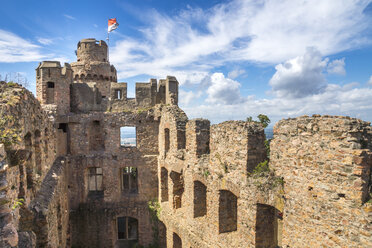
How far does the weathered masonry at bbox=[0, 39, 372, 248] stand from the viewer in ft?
18.0

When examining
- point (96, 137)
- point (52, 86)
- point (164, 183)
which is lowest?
point (164, 183)

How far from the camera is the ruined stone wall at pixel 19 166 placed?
177 inches

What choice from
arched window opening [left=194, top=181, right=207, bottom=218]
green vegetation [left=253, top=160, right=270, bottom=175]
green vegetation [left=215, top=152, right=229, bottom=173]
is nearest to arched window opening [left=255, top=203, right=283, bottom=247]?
green vegetation [left=253, top=160, right=270, bottom=175]

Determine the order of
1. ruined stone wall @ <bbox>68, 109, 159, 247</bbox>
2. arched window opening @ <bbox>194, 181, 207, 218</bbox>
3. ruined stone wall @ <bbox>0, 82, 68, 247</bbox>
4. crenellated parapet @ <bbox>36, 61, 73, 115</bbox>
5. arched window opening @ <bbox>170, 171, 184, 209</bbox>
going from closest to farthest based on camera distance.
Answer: ruined stone wall @ <bbox>0, 82, 68, 247</bbox>, arched window opening @ <bbox>194, 181, 207, 218</bbox>, arched window opening @ <bbox>170, 171, 184, 209</bbox>, crenellated parapet @ <bbox>36, 61, 73, 115</bbox>, ruined stone wall @ <bbox>68, 109, 159, 247</bbox>

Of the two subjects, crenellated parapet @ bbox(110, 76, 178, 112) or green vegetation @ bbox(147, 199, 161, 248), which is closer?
green vegetation @ bbox(147, 199, 161, 248)

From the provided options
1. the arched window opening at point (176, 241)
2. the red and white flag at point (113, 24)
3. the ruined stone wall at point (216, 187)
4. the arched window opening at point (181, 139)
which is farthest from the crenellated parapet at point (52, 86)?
the arched window opening at point (176, 241)

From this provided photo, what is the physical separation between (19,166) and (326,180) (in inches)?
299

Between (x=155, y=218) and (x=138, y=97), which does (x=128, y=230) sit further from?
(x=138, y=97)

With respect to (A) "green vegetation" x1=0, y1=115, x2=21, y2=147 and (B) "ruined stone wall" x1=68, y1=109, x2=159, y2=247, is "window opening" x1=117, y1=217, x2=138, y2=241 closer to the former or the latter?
(B) "ruined stone wall" x1=68, y1=109, x2=159, y2=247

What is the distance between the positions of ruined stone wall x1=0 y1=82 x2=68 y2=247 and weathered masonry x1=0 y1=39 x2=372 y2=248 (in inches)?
1.3

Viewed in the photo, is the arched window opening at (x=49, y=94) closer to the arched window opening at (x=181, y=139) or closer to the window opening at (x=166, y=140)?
A: the window opening at (x=166, y=140)

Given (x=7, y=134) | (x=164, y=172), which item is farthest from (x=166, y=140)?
(x=7, y=134)

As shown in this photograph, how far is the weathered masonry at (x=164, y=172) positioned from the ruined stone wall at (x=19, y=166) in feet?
0.11

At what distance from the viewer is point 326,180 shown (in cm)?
576
